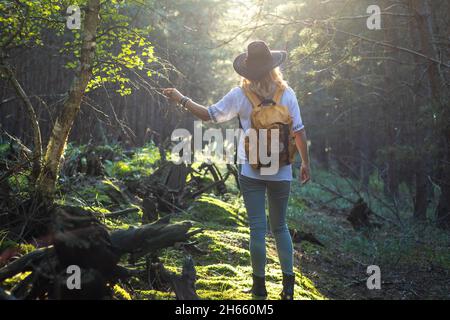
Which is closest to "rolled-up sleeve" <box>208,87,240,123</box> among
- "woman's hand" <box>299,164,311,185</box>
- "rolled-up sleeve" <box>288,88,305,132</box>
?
"rolled-up sleeve" <box>288,88,305,132</box>

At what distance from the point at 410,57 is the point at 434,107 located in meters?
7.55

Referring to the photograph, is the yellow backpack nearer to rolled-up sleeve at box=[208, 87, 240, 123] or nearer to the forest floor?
rolled-up sleeve at box=[208, 87, 240, 123]

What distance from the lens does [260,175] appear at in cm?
477

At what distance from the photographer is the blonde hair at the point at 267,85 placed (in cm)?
483

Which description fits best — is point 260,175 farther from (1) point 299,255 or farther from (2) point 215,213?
(2) point 215,213

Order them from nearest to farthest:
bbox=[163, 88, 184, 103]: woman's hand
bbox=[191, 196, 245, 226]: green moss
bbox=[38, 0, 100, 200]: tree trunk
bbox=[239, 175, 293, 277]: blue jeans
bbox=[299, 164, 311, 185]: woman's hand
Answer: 1. bbox=[239, 175, 293, 277]: blue jeans
2. bbox=[163, 88, 184, 103]: woman's hand
3. bbox=[299, 164, 311, 185]: woman's hand
4. bbox=[38, 0, 100, 200]: tree trunk
5. bbox=[191, 196, 245, 226]: green moss

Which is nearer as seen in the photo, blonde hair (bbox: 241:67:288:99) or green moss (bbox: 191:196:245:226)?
blonde hair (bbox: 241:67:288:99)

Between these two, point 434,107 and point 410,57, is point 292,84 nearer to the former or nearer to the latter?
point 434,107

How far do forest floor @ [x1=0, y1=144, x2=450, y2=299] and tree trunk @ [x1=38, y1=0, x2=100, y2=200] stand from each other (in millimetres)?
865

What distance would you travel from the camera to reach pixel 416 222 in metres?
11.5

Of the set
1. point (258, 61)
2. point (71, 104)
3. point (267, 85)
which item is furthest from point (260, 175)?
point (71, 104)

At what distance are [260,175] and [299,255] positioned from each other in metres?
3.77

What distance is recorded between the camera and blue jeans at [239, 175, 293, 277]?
4809 mm
